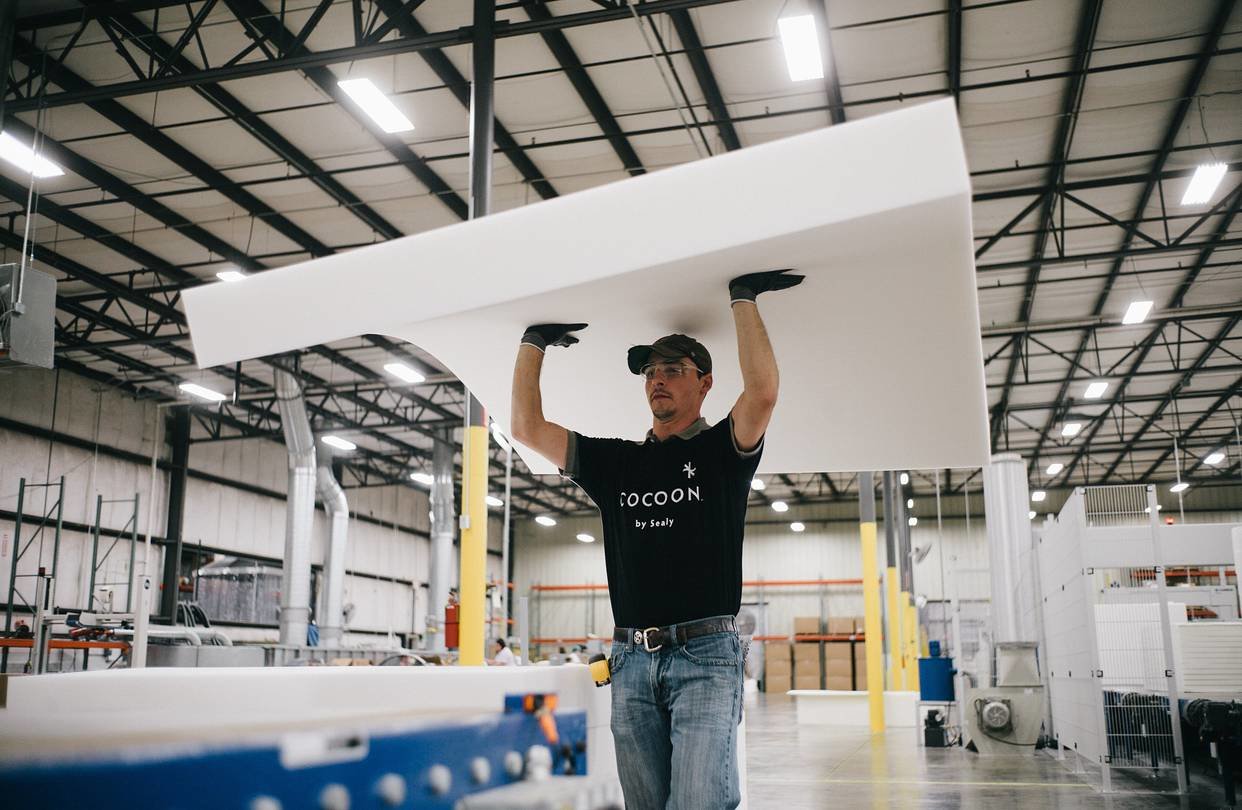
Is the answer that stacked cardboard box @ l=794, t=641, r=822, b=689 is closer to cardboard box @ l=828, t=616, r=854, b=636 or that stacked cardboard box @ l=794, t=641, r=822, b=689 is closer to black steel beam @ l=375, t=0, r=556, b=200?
cardboard box @ l=828, t=616, r=854, b=636

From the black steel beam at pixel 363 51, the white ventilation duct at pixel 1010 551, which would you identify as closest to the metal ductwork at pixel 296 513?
the black steel beam at pixel 363 51

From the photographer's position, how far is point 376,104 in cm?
893

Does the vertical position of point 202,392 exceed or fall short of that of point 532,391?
it exceeds it

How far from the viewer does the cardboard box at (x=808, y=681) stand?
87.5 ft

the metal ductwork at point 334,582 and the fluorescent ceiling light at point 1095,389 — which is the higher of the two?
the fluorescent ceiling light at point 1095,389

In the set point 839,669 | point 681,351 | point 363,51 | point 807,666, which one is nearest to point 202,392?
point 363,51

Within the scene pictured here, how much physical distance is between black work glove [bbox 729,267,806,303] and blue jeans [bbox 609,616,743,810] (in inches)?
28.1

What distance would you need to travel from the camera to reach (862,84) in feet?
32.0

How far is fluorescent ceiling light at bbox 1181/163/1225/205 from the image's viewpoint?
34.3 ft

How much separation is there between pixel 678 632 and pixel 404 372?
47.5ft

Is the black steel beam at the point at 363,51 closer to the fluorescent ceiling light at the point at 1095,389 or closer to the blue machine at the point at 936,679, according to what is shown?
the blue machine at the point at 936,679

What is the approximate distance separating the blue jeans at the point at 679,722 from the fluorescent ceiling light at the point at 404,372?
46.2 feet

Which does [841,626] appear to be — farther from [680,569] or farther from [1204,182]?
[680,569]

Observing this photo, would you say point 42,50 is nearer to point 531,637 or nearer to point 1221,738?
point 1221,738
